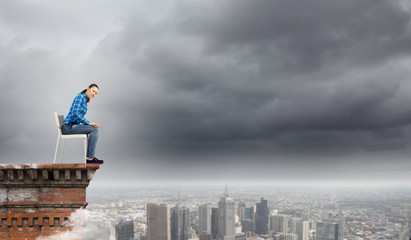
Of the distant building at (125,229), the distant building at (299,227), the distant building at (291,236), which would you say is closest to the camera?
the distant building at (125,229)

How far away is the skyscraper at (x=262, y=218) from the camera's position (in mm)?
16688

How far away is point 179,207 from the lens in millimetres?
14445

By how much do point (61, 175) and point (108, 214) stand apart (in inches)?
60.8

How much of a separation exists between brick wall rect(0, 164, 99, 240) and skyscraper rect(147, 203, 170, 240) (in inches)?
169

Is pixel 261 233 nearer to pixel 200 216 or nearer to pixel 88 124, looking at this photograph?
pixel 200 216

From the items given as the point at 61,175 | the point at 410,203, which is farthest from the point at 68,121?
the point at 410,203

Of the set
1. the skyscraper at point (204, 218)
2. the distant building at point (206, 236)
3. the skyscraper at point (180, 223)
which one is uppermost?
the skyscraper at point (180, 223)

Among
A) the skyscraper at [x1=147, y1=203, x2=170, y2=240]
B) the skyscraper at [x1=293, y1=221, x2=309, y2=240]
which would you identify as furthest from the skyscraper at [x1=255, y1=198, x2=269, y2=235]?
the skyscraper at [x1=147, y1=203, x2=170, y2=240]

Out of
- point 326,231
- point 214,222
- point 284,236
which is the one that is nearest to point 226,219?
point 214,222

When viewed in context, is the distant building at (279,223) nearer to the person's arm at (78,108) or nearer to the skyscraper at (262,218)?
the skyscraper at (262,218)

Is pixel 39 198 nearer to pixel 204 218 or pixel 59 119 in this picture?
pixel 59 119

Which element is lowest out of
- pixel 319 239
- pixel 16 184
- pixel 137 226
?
pixel 319 239

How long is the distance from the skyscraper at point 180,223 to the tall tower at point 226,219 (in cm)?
165

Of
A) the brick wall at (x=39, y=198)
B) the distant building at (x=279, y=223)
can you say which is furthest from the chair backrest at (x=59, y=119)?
the distant building at (x=279, y=223)
